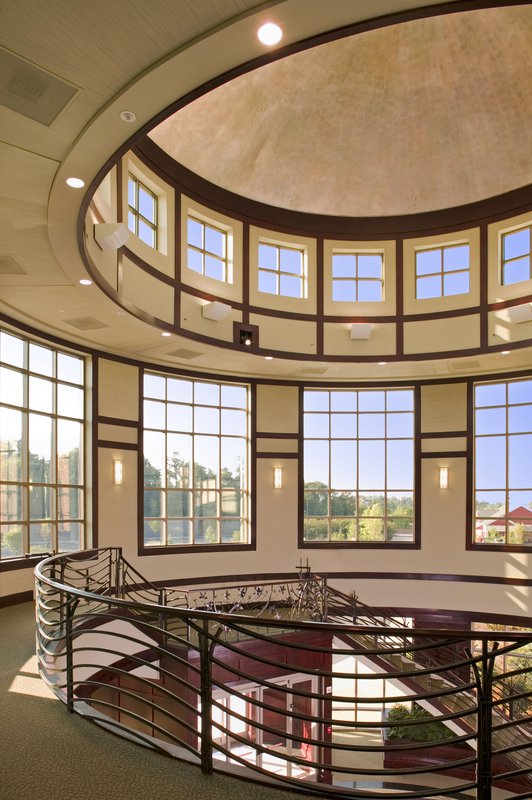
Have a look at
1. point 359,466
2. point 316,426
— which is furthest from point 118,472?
point 359,466

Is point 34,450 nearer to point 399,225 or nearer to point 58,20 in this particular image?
point 58,20

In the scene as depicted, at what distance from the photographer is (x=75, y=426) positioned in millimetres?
9578

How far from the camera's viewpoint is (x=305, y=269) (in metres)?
11.6

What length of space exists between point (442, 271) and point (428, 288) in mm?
411

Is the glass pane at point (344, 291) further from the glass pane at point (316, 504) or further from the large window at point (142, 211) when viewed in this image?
the glass pane at point (316, 504)

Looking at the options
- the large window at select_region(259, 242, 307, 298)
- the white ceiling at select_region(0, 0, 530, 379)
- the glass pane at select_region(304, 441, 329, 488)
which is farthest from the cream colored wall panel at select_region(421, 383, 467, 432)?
the white ceiling at select_region(0, 0, 530, 379)

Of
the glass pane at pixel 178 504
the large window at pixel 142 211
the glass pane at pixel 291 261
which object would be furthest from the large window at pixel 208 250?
the glass pane at pixel 178 504

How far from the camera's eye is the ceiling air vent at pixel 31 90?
357cm

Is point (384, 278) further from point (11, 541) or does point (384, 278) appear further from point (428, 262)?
point (11, 541)

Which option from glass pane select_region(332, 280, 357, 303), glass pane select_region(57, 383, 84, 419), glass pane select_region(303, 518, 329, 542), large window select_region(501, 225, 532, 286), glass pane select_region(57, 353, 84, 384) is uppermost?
large window select_region(501, 225, 532, 286)

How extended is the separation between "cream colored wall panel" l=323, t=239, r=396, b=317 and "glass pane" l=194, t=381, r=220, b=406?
268 cm

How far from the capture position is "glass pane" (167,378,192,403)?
36.3 ft

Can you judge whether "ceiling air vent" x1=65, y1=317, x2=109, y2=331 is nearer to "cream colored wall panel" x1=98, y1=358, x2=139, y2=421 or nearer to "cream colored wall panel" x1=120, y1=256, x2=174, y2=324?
"cream colored wall panel" x1=120, y1=256, x2=174, y2=324

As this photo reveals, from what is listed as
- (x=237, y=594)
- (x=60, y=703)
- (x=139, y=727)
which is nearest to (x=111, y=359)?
(x=237, y=594)
